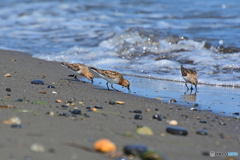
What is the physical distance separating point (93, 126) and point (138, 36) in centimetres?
993

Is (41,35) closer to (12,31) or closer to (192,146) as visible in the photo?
(12,31)

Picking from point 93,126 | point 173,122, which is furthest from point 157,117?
point 93,126

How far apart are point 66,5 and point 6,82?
18904mm

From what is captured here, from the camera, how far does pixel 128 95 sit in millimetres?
7172

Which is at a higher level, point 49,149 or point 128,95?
point 49,149

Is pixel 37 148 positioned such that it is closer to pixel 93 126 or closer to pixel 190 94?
pixel 93 126

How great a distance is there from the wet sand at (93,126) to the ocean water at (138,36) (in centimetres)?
336

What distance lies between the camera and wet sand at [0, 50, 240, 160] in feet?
10.7

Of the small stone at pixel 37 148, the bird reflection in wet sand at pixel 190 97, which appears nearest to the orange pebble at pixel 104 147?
the small stone at pixel 37 148

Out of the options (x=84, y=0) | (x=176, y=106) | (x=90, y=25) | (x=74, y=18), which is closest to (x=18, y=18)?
(x=74, y=18)

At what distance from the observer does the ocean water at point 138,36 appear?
411 inches

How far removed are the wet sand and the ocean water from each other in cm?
336

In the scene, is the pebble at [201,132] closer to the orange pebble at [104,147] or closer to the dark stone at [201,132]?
the dark stone at [201,132]

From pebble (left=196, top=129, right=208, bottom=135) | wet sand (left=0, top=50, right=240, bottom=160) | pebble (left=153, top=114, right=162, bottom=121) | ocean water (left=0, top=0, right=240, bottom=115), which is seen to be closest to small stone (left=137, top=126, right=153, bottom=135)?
wet sand (left=0, top=50, right=240, bottom=160)
